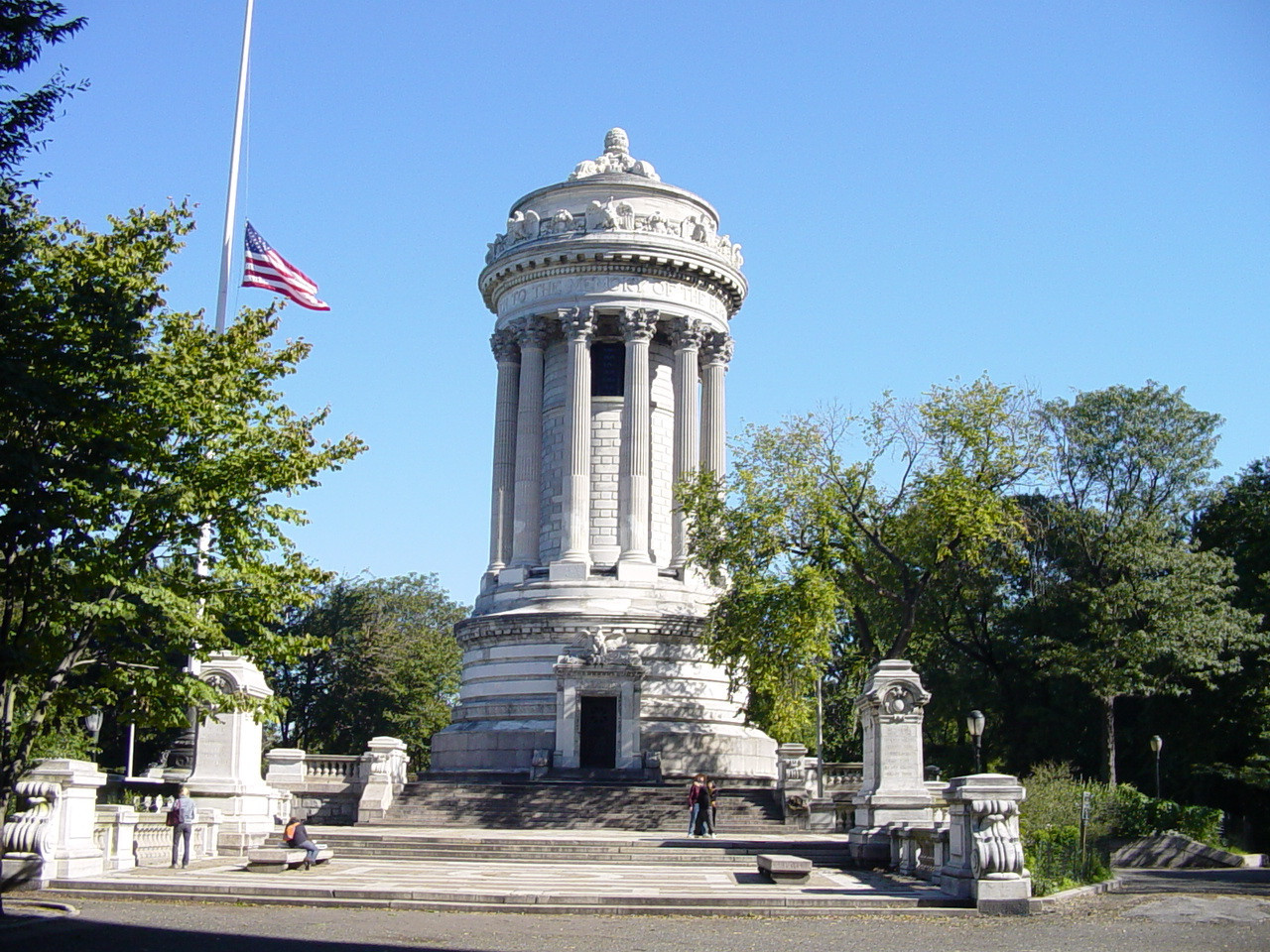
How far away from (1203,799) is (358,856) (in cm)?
3533

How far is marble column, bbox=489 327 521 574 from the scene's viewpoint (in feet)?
163

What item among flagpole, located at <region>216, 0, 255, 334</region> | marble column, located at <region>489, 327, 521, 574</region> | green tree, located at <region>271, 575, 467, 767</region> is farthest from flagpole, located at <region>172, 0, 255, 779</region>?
green tree, located at <region>271, 575, 467, 767</region>

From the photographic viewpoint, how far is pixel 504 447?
50406mm

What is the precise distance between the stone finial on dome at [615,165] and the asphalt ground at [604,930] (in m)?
36.2

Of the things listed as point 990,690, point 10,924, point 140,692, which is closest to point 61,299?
point 140,692

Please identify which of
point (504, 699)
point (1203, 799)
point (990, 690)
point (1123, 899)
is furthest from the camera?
point (990, 690)

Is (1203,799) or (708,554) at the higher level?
(708,554)

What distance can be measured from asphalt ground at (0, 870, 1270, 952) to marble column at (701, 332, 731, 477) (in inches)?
1165

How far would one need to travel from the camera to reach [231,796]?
29781 millimetres

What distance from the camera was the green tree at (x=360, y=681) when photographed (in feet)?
226

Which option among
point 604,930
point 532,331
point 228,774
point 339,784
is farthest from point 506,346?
point 604,930

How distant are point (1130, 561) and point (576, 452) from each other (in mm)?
20734

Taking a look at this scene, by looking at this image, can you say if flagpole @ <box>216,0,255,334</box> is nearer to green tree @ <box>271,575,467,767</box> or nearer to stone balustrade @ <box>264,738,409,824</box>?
stone balustrade @ <box>264,738,409,824</box>

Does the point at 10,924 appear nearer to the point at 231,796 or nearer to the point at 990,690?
the point at 231,796
